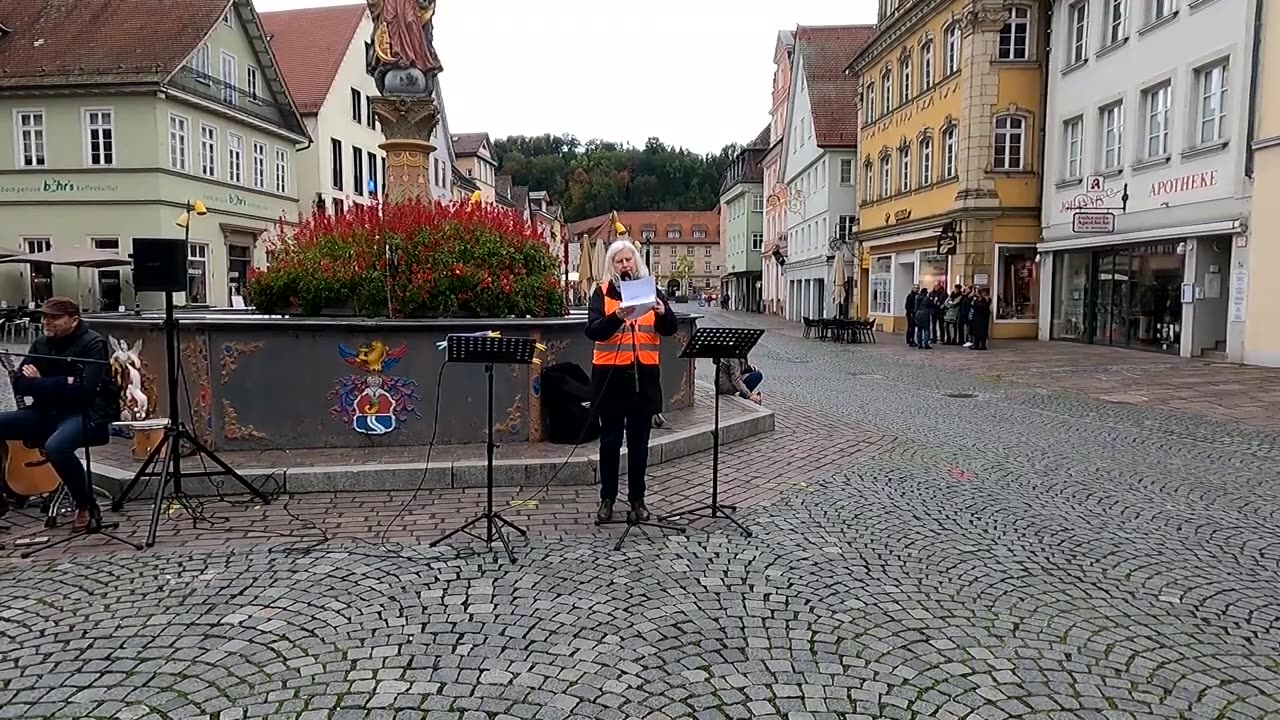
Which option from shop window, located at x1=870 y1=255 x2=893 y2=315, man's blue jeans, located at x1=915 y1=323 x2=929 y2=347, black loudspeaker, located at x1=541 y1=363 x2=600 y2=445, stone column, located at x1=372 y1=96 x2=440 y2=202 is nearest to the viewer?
black loudspeaker, located at x1=541 y1=363 x2=600 y2=445

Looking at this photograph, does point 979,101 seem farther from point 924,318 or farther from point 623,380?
point 623,380

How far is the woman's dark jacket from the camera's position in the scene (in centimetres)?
579

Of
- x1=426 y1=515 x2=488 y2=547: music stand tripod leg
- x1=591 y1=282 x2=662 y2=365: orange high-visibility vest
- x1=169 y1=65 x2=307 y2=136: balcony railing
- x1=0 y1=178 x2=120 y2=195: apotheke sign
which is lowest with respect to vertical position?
x1=426 y1=515 x2=488 y2=547: music stand tripod leg

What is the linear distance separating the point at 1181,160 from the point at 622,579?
20097mm

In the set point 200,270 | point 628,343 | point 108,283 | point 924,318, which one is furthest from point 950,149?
point 108,283

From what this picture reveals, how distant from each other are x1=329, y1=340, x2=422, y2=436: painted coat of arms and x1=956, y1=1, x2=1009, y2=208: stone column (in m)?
23.6

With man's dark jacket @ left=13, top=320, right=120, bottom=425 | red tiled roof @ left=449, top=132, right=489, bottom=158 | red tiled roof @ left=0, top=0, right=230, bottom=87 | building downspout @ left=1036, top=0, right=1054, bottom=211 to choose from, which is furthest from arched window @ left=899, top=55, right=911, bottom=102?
red tiled roof @ left=449, top=132, right=489, bottom=158

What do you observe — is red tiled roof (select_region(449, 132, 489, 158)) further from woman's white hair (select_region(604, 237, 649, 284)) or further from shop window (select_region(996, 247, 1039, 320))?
woman's white hair (select_region(604, 237, 649, 284))

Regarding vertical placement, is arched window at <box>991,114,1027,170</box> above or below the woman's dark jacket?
above

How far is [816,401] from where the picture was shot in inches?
508

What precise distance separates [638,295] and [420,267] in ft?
12.9

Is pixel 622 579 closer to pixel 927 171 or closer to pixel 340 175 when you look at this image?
pixel 927 171

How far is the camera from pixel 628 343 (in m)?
5.80

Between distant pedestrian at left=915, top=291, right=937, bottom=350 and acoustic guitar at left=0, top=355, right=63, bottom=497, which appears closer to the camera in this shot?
acoustic guitar at left=0, top=355, right=63, bottom=497
